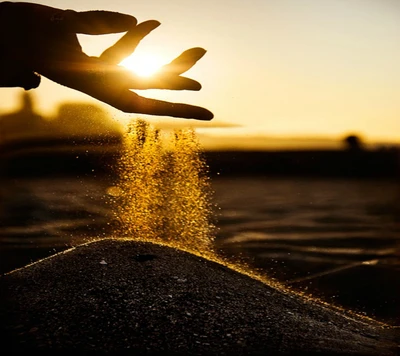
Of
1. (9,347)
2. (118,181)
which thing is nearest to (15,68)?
(9,347)

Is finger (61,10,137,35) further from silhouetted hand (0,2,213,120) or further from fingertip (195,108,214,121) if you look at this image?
fingertip (195,108,214,121)

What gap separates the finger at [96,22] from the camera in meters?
2.05

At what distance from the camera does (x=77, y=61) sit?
2234 mm

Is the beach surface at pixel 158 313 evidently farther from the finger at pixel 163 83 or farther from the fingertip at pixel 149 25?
the fingertip at pixel 149 25

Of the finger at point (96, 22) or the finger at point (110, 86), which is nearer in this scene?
the finger at point (96, 22)

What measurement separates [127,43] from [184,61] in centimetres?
27

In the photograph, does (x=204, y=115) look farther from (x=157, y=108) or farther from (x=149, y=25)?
(x=149, y=25)

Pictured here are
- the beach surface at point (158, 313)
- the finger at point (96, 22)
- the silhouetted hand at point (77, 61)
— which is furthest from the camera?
the beach surface at point (158, 313)

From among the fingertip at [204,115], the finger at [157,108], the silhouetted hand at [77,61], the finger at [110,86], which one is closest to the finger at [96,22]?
the silhouetted hand at [77,61]

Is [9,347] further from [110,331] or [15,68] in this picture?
[15,68]

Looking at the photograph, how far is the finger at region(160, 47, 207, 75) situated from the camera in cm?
214

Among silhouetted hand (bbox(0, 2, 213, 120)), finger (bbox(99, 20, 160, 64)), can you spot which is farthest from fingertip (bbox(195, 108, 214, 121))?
finger (bbox(99, 20, 160, 64))

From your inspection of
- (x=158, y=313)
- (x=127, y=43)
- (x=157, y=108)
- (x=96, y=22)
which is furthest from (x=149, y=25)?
(x=158, y=313)

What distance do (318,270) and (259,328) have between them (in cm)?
320
